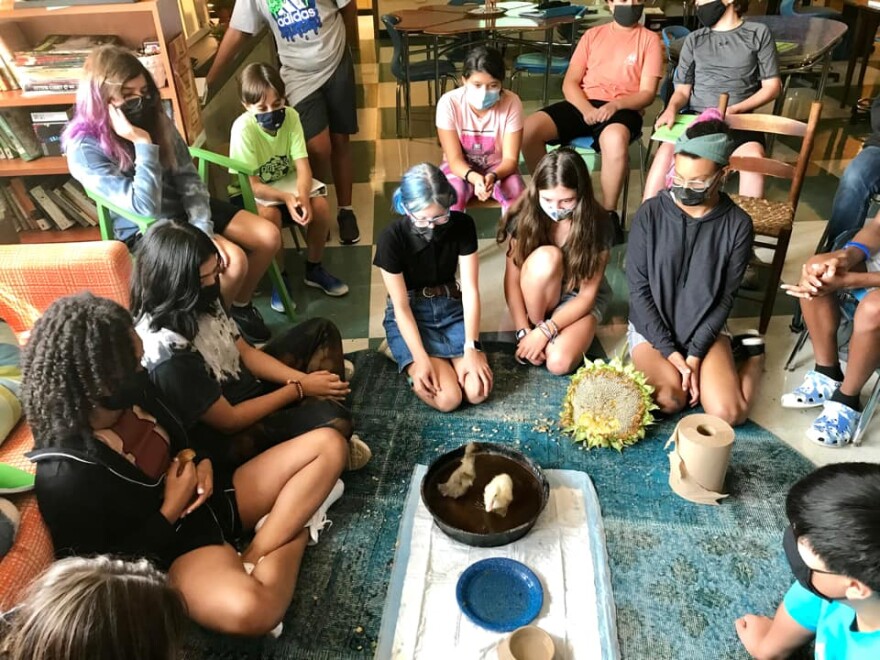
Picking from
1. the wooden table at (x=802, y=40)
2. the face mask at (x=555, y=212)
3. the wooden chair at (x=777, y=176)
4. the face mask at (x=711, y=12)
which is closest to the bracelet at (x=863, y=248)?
the wooden chair at (x=777, y=176)

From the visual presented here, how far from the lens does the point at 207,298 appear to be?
1581 millimetres

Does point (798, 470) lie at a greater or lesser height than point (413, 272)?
lesser

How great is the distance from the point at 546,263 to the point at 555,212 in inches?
6.7

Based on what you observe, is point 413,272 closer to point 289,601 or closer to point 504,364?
point 504,364

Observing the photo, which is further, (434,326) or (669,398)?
(434,326)

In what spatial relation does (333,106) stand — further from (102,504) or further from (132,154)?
(102,504)

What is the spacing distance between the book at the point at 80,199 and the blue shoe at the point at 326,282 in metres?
0.86

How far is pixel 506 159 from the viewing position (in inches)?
104

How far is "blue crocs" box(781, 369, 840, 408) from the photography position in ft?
6.74

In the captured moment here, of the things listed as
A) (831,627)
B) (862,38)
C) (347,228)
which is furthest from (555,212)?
(862,38)

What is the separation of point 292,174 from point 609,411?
159 centimetres

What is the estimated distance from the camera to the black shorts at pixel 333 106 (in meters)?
2.91

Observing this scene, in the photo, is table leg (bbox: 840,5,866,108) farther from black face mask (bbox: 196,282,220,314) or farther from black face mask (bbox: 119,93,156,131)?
black face mask (bbox: 196,282,220,314)

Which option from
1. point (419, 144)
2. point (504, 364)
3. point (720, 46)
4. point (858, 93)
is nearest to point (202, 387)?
point (504, 364)
